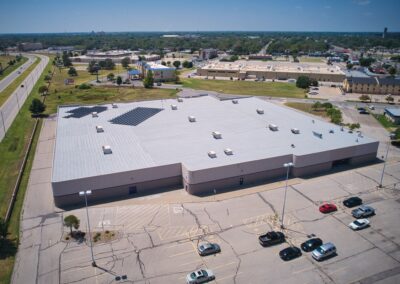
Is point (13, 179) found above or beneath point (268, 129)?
beneath

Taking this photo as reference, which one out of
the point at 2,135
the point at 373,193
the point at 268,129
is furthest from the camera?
the point at 2,135

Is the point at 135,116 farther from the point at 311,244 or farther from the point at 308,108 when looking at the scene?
the point at 308,108

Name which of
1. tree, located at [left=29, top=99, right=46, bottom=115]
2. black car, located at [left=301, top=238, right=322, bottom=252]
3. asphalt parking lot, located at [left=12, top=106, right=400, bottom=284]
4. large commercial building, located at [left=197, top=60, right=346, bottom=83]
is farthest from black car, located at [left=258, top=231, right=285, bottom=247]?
large commercial building, located at [left=197, top=60, right=346, bottom=83]

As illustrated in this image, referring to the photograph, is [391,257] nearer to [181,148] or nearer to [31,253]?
[181,148]

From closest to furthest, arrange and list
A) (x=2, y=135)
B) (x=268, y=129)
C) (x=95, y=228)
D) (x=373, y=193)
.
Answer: (x=95, y=228) < (x=373, y=193) < (x=268, y=129) < (x=2, y=135)

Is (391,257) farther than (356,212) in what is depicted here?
No

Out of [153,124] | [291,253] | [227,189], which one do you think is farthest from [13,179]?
[291,253]

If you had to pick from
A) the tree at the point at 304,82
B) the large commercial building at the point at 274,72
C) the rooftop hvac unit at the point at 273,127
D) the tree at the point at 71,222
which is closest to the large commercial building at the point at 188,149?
the rooftop hvac unit at the point at 273,127

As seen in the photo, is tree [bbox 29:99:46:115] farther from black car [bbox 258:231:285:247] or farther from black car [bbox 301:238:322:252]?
black car [bbox 301:238:322:252]
